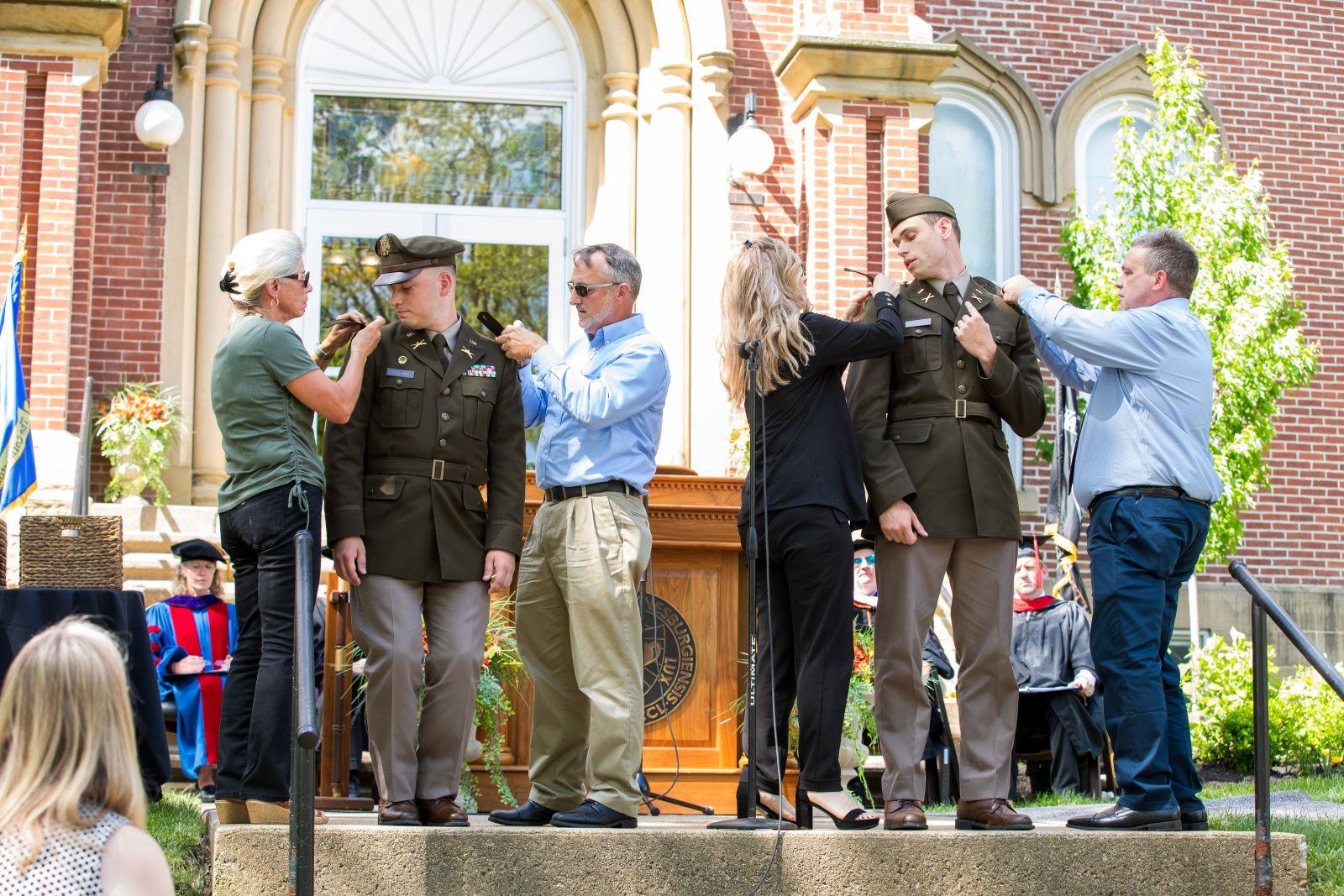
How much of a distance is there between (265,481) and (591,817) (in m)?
1.54

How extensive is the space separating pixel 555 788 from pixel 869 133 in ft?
26.9

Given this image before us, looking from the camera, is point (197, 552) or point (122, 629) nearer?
point (122, 629)

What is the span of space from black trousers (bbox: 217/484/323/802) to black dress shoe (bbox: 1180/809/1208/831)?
3145 mm

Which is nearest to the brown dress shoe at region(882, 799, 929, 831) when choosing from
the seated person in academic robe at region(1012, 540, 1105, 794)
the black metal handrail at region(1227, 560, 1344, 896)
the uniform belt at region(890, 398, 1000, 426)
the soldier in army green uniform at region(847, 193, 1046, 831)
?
the soldier in army green uniform at region(847, 193, 1046, 831)

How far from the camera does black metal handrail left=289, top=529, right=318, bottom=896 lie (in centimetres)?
436

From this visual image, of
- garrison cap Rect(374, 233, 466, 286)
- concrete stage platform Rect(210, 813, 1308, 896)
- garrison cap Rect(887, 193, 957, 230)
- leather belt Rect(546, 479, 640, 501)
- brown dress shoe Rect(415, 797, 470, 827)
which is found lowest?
concrete stage platform Rect(210, 813, 1308, 896)

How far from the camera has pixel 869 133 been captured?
504 inches

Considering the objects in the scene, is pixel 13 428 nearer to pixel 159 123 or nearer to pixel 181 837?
pixel 159 123

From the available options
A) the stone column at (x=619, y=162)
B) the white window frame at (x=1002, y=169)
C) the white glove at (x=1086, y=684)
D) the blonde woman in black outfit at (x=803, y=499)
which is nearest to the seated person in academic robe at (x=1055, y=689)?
the white glove at (x=1086, y=684)

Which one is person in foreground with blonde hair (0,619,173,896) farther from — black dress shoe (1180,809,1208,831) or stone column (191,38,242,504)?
stone column (191,38,242,504)

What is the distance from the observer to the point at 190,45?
12211mm

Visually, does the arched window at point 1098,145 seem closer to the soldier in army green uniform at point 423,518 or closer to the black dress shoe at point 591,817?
the soldier in army green uniform at point 423,518

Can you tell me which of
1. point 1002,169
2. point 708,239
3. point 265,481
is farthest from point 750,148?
point 265,481

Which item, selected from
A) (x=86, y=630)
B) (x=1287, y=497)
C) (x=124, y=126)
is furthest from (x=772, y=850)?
(x=1287, y=497)
